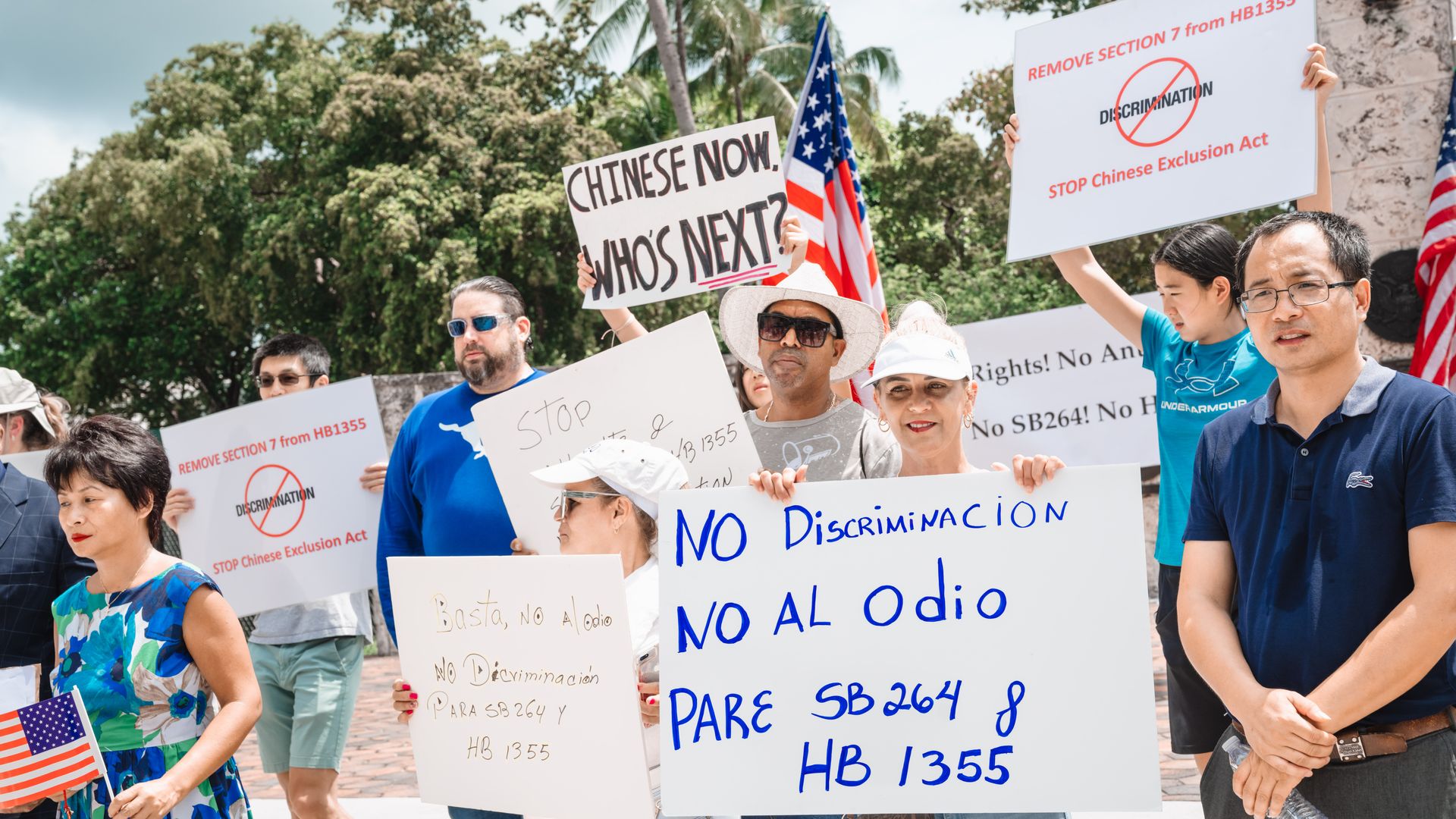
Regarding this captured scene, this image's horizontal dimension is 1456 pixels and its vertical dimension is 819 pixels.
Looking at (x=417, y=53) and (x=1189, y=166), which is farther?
(x=417, y=53)

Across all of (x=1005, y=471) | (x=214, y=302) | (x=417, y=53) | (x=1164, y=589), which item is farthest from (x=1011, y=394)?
(x=214, y=302)

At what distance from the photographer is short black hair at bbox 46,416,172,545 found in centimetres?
299

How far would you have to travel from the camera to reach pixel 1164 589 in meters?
3.83

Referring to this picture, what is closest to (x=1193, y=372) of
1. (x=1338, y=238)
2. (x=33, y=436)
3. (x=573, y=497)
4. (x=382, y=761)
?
(x=1338, y=238)

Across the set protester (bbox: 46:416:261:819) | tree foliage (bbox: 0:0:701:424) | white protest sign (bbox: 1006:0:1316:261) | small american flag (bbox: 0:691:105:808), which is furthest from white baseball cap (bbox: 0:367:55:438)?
tree foliage (bbox: 0:0:701:424)

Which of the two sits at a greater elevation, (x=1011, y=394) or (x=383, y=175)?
(x=383, y=175)

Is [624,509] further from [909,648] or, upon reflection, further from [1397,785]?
[1397,785]

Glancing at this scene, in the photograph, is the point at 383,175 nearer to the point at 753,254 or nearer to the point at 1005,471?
the point at 753,254

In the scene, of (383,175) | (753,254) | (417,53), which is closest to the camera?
(753,254)

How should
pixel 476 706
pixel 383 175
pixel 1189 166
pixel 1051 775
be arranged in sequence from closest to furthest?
pixel 1051 775
pixel 476 706
pixel 1189 166
pixel 383 175

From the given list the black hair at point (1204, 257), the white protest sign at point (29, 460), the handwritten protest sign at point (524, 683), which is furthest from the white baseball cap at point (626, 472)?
the white protest sign at point (29, 460)

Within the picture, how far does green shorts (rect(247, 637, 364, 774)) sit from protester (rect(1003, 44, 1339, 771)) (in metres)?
2.97

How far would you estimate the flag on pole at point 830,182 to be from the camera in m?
6.38

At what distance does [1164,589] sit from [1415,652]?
169 centimetres
